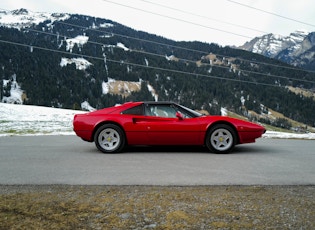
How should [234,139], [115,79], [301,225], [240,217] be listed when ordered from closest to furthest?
[301,225] < [240,217] < [234,139] < [115,79]

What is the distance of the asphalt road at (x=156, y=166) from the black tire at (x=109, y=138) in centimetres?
21

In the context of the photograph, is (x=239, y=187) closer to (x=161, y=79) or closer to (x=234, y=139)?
(x=234, y=139)

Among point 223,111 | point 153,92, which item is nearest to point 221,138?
point 223,111

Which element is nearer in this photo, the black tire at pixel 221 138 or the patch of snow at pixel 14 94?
the black tire at pixel 221 138

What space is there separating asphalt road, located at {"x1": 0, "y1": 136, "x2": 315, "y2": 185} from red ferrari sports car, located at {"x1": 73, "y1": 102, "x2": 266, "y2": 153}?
26 cm

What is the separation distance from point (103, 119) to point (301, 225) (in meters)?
4.73

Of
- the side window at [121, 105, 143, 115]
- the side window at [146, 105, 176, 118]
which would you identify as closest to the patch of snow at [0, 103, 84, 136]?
the side window at [121, 105, 143, 115]

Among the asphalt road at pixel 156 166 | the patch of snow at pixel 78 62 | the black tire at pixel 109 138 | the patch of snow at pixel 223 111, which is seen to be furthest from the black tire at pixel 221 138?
the patch of snow at pixel 78 62

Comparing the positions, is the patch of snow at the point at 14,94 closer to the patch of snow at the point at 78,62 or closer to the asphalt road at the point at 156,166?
the patch of snow at the point at 78,62

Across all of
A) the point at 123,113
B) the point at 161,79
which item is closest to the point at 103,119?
the point at 123,113

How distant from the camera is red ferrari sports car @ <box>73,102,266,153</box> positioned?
637 centimetres

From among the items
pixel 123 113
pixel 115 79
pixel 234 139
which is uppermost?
pixel 115 79

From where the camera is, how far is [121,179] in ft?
13.6

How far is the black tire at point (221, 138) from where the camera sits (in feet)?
20.9
